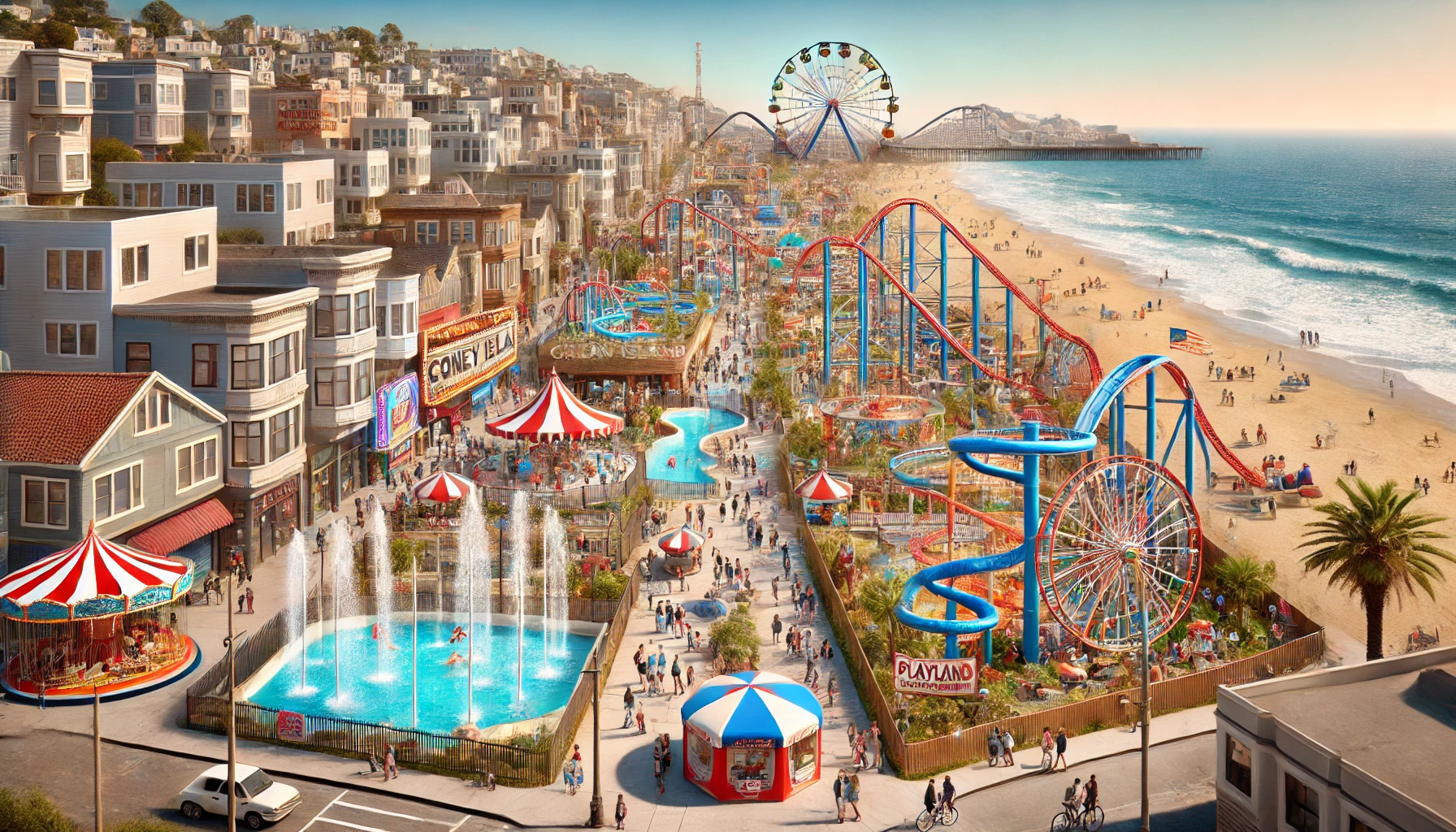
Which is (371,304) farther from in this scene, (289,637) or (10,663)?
(10,663)

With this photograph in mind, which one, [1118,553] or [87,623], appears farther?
[1118,553]

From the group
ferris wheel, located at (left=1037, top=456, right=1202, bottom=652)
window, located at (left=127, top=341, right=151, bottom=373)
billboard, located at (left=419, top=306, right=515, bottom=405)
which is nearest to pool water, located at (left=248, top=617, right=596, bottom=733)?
window, located at (left=127, top=341, right=151, bottom=373)

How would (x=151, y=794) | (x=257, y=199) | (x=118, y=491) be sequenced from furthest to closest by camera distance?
(x=257, y=199), (x=118, y=491), (x=151, y=794)

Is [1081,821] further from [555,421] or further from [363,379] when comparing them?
[363,379]

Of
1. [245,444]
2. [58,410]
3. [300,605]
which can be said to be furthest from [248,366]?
[300,605]

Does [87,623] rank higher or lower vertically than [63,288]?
lower

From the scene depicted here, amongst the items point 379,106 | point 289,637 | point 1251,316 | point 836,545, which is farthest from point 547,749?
point 379,106
